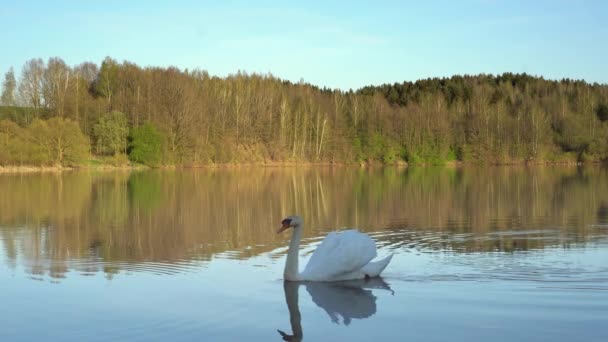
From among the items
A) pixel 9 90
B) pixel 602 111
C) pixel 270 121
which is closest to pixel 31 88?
pixel 9 90

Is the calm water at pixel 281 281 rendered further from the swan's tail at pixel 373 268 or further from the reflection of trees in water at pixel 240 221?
the swan's tail at pixel 373 268

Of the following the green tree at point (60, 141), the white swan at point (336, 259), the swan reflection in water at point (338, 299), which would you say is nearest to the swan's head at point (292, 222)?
the white swan at point (336, 259)

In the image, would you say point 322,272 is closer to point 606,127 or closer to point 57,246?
point 57,246

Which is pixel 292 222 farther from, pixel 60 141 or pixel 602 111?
pixel 602 111

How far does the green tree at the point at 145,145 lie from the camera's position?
261 feet

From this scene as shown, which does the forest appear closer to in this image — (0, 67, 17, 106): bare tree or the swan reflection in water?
(0, 67, 17, 106): bare tree

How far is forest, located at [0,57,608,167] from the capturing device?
79.9 m

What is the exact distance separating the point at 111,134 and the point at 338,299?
237 ft

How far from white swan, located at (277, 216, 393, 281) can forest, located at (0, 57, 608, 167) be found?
61.0 metres

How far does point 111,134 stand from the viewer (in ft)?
259

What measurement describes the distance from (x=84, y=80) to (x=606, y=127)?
79.0 meters

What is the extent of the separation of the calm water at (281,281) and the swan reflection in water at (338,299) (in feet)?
0.10

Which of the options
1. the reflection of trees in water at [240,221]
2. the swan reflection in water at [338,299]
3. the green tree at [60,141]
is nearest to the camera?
the swan reflection in water at [338,299]

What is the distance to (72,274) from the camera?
12.4 meters
